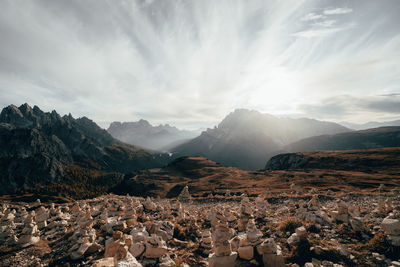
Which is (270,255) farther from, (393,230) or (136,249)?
(393,230)

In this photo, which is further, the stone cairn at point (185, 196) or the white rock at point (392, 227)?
the stone cairn at point (185, 196)

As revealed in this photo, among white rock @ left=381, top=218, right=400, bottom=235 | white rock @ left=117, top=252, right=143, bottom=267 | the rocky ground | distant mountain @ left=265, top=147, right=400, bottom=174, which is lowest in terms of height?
distant mountain @ left=265, top=147, right=400, bottom=174

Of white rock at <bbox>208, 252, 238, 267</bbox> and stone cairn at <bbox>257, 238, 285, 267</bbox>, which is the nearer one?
stone cairn at <bbox>257, 238, 285, 267</bbox>

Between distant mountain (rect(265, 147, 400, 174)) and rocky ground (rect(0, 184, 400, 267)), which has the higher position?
rocky ground (rect(0, 184, 400, 267))

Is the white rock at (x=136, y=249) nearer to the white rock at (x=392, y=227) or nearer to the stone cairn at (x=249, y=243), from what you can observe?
the stone cairn at (x=249, y=243)

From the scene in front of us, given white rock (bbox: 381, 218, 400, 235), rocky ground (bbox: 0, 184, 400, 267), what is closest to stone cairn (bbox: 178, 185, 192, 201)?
rocky ground (bbox: 0, 184, 400, 267)

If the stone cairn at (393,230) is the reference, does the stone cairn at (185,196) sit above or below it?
below

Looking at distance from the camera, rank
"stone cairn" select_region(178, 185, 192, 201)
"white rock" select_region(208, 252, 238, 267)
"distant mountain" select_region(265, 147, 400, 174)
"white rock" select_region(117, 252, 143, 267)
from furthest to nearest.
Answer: "distant mountain" select_region(265, 147, 400, 174)
"stone cairn" select_region(178, 185, 192, 201)
"white rock" select_region(208, 252, 238, 267)
"white rock" select_region(117, 252, 143, 267)

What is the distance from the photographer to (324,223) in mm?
12367

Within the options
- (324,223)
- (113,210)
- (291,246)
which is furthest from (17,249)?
(324,223)

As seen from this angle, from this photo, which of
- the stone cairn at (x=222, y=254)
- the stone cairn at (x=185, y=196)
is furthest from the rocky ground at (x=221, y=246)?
the stone cairn at (x=185, y=196)

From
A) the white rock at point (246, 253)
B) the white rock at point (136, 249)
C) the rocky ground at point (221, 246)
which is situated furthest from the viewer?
the white rock at point (136, 249)

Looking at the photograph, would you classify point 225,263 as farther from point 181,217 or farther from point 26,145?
point 26,145

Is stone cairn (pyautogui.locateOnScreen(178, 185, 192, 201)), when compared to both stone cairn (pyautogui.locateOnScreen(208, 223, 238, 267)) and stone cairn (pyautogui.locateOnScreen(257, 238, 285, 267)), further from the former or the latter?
stone cairn (pyautogui.locateOnScreen(257, 238, 285, 267))
